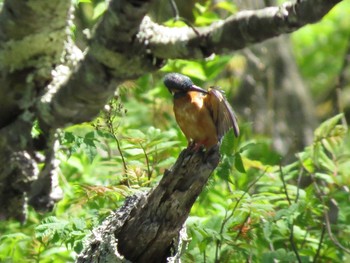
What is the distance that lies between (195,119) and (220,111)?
120 millimetres

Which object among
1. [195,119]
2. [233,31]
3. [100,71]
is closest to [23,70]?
[100,71]

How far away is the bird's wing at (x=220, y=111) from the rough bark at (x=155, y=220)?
1.42 feet

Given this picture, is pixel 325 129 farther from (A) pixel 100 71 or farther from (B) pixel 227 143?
(A) pixel 100 71

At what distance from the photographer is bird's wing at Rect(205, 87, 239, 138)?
3.77 meters

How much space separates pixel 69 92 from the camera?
2.49 metres

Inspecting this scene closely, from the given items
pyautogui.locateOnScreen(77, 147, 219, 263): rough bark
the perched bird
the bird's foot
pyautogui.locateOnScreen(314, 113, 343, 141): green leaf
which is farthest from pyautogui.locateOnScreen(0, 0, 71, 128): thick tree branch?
pyautogui.locateOnScreen(314, 113, 343, 141): green leaf

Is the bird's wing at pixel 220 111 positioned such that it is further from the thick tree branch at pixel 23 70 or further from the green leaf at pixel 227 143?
the thick tree branch at pixel 23 70

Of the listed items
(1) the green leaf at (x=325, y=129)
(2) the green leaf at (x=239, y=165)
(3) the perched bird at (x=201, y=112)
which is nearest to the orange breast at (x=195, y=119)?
(3) the perched bird at (x=201, y=112)

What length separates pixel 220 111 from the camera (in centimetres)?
387

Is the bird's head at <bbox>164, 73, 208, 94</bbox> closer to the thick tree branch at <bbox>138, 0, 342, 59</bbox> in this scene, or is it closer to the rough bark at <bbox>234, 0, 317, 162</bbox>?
the thick tree branch at <bbox>138, 0, 342, 59</bbox>

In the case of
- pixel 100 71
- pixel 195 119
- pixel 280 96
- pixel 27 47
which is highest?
pixel 27 47

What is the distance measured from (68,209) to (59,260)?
1.14ft

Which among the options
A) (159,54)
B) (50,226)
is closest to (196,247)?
(50,226)

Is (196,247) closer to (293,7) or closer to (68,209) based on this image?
(68,209)
